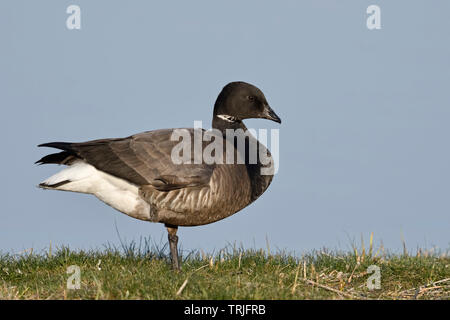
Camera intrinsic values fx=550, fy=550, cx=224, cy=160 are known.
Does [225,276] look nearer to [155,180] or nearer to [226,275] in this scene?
[226,275]


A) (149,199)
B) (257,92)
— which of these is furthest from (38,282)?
(257,92)

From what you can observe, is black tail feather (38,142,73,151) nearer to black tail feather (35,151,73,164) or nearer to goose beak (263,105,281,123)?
black tail feather (35,151,73,164)

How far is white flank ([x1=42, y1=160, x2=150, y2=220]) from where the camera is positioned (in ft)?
27.3

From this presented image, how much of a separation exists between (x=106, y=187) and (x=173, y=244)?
54.0 inches

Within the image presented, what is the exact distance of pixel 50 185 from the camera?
27.9 feet

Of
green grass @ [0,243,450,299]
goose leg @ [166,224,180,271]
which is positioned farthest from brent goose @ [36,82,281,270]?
green grass @ [0,243,450,299]

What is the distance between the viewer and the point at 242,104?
9906mm

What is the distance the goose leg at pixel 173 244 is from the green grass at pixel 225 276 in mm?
132

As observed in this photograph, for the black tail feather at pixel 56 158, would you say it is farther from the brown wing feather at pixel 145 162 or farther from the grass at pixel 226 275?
the grass at pixel 226 275

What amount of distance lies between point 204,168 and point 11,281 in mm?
3505

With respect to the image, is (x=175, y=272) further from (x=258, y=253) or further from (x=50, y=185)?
(x=50, y=185)

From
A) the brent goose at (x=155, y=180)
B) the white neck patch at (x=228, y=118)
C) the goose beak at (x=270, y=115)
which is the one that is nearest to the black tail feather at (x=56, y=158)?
the brent goose at (x=155, y=180)

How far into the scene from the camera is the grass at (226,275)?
6.26m

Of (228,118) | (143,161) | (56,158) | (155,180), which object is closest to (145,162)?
(143,161)
